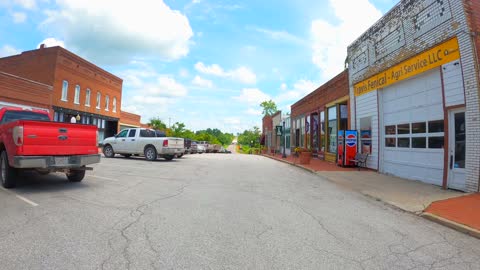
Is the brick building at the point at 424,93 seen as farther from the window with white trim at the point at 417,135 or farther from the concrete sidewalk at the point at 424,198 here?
the concrete sidewalk at the point at 424,198

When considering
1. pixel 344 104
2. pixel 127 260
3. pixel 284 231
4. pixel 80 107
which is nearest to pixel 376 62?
pixel 344 104

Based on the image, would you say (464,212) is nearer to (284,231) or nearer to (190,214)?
(284,231)

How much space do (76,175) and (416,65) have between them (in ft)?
40.0

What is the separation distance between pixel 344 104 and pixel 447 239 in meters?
14.3

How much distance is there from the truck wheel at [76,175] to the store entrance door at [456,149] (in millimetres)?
11206

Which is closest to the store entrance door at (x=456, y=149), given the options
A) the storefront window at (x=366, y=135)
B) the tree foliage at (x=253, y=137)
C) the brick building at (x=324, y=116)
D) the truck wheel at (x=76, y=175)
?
the storefront window at (x=366, y=135)

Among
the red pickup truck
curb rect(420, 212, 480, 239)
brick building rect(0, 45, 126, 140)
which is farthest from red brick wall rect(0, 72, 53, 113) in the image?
curb rect(420, 212, 480, 239)

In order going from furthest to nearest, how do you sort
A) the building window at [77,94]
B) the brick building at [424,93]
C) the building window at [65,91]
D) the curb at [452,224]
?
the building window at [77,94], the building window at [65,91], the brick building at [424,93], the curb at [452,224]

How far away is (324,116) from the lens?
70.6 feet

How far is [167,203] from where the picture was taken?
6652 mm

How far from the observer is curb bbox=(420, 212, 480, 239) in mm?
5178

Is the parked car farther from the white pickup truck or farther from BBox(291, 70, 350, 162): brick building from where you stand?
the white pickup truck

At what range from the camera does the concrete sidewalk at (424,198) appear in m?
5.88

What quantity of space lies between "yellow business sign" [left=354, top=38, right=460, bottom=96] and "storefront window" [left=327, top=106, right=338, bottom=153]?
4.74 metres
